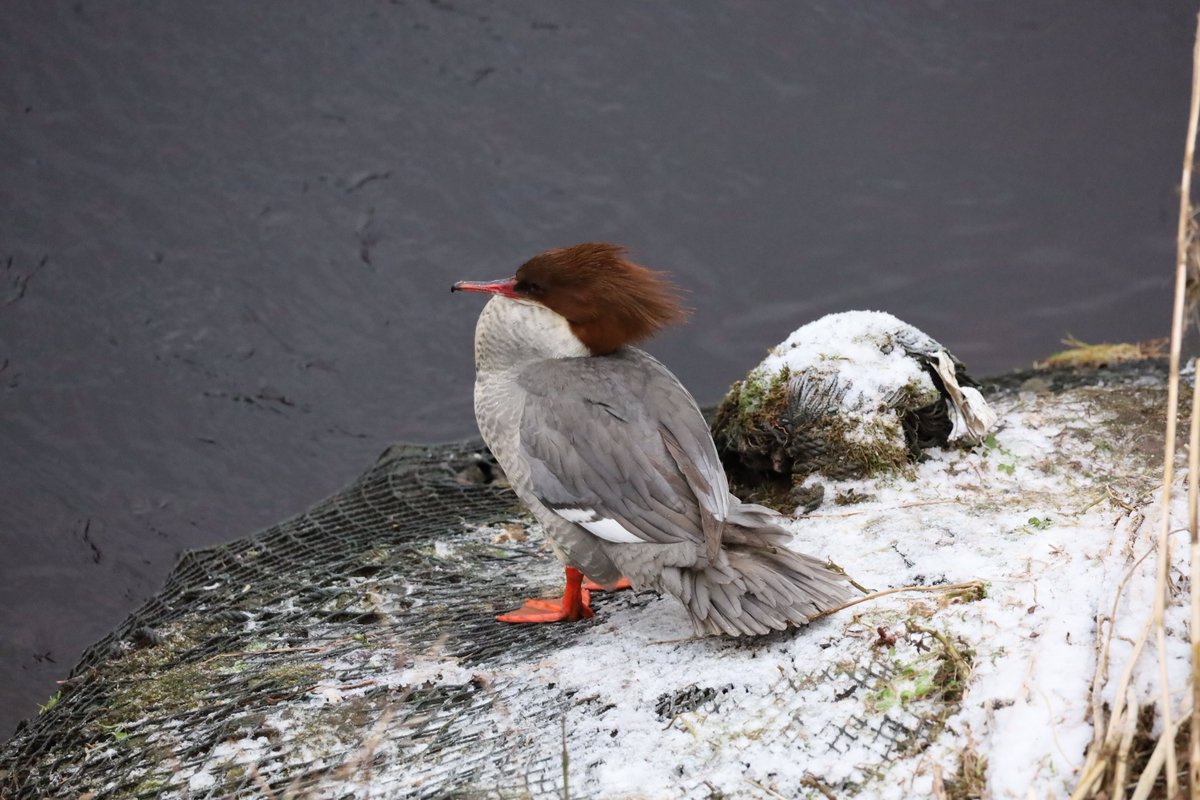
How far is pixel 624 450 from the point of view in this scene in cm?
285

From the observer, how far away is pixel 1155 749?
1704mm

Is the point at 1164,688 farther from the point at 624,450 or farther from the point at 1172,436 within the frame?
the point at 624,450

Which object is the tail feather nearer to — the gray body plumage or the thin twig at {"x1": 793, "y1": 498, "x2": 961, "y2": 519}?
the gray body plumage

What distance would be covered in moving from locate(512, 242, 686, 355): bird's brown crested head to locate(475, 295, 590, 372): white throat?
0.03m

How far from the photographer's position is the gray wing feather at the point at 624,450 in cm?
274

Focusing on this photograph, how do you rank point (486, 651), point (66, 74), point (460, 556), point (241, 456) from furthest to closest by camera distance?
point (66, 74), point (241, 456), point (460, 556), point (486, 651)

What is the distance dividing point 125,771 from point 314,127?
5.22 meters

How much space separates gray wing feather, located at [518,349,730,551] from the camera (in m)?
2.74

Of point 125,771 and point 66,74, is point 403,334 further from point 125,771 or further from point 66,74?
point 125,771

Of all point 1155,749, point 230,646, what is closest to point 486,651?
point 230,646

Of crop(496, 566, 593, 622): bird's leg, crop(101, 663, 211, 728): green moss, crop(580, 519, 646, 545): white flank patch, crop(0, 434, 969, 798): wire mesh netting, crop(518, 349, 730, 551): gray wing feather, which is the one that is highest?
crop(518, 349, 730, 551): gray wing feather

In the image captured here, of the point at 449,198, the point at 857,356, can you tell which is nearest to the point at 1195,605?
the point at 857,356

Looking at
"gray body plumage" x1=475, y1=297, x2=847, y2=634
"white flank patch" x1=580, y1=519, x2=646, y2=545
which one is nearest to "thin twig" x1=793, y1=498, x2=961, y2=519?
"gray body plumage" x1=475, y1=297, x2=847, y2=634

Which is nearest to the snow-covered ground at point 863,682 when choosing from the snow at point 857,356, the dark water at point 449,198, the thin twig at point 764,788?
the thin twig at point 764,788
